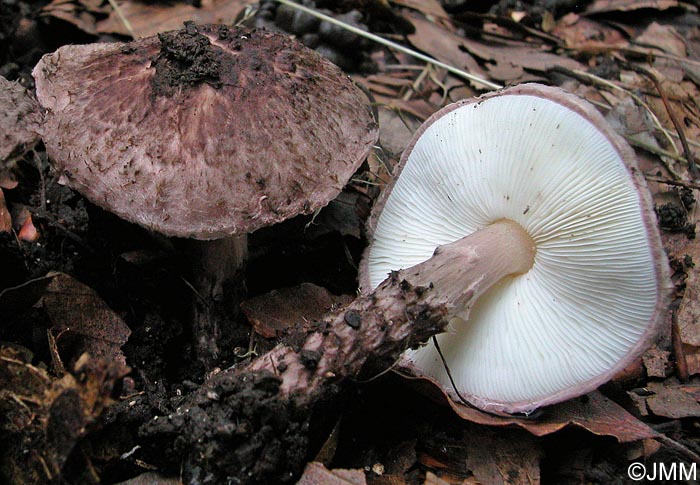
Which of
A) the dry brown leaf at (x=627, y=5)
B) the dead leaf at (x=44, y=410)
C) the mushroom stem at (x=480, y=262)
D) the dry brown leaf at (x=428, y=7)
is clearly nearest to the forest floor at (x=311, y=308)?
the dead leaf at (x=44, y=410)

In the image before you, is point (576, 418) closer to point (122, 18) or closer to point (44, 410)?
point (44, 410)

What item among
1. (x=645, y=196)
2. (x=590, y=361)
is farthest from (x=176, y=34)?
(x=590, y=361)

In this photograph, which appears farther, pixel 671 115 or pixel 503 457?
pixel 671 115

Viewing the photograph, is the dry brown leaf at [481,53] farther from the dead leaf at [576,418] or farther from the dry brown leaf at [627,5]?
the dead leaf at [576,418]

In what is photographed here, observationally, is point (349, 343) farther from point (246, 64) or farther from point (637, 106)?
point (637, 106)

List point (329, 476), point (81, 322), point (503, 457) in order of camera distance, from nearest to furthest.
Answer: point (329, 476)
point (503, 457)
point (81, 322)

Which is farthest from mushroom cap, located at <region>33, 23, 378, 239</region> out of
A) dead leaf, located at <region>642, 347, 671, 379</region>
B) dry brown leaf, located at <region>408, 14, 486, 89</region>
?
dry brown leaf, located at <region>408, 14, 486, 89</region>

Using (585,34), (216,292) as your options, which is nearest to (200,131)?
(216,292)
